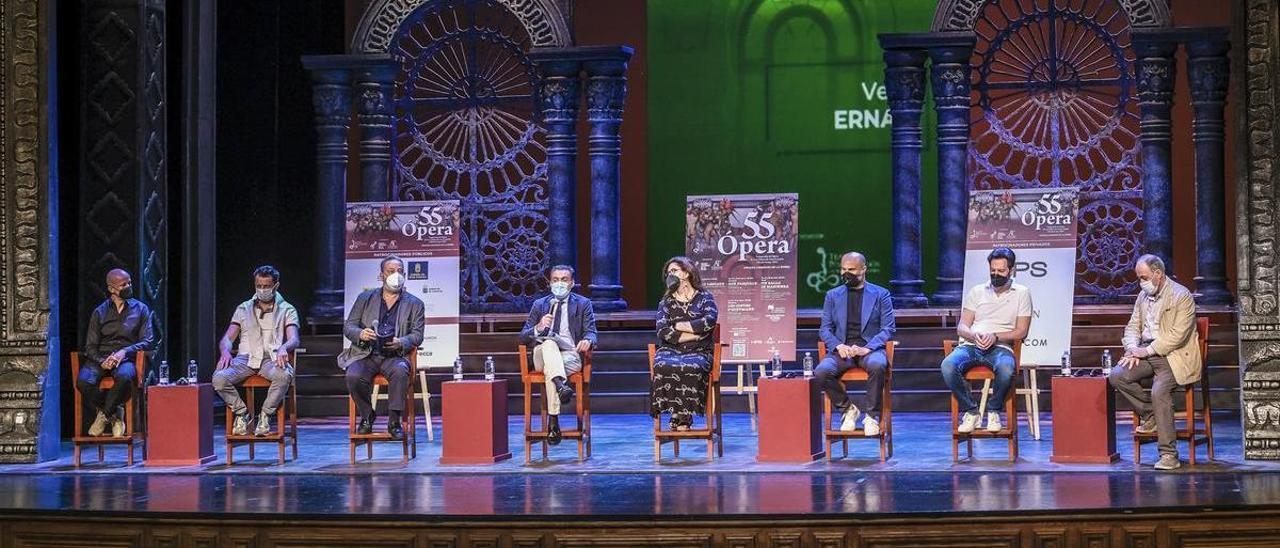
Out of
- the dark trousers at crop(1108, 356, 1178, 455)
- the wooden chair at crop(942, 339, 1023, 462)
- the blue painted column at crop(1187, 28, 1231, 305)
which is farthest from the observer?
the blue painted column at crop(1187, 28, 1231, 305)

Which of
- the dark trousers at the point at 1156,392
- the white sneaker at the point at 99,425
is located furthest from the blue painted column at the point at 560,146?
the dark trousers at the point at 1156,392

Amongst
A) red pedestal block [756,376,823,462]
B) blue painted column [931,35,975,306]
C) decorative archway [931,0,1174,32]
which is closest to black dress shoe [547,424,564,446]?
red pedestal block [756,376,823,462]

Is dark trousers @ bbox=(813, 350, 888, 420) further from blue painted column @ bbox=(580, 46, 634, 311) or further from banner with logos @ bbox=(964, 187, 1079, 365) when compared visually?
blue painted column @ bbox=(580, 46, 634, 311)

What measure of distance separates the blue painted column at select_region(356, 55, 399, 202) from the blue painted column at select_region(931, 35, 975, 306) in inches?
165

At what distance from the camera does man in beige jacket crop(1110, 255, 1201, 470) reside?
8.41 m

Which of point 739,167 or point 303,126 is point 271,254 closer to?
point 303,126

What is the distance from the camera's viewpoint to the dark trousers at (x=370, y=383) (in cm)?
938

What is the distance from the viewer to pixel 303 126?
1346 cm

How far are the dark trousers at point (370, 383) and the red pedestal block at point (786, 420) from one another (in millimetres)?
2002

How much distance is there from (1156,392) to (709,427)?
7.52ft

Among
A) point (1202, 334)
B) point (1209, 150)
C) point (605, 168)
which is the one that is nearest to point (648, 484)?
point (1202, 334)

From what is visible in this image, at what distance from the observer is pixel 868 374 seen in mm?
9195

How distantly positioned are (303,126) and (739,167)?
12.2 ft

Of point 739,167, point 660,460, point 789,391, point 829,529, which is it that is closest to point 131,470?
point 660,460
